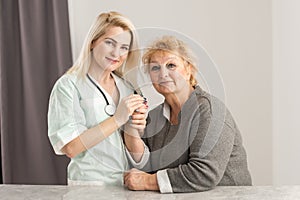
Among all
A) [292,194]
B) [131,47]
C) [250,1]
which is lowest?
[292,194]

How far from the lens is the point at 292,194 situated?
1.56 metres

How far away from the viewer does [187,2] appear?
2.54 meters

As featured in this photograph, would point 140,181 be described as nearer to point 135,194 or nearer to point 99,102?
point 135,194

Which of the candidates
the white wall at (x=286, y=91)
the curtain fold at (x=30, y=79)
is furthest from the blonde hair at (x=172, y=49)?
the curtain fold at (x=30, y=79)

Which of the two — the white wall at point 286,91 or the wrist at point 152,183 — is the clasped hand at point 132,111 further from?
the white wall at point 286,91

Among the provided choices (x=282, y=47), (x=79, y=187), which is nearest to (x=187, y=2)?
(x=282, y=47)

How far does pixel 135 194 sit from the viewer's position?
62.2 inches

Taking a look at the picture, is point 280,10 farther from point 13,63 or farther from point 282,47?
point 13,63

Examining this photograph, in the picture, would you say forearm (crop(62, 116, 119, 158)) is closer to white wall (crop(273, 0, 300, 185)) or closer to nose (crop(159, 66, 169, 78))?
nose (crop(159, 66, 169, 78))

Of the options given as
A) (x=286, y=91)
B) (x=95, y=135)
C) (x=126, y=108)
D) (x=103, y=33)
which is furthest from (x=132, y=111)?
(x=286, y=91)

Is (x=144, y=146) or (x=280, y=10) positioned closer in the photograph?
(x=144, y=146)

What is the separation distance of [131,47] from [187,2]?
3.41ft

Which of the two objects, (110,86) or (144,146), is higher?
(110,86)

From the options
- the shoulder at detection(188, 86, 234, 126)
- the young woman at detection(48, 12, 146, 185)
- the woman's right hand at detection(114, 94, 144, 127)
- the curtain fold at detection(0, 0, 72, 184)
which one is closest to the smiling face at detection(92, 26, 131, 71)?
the young woman at detection(48, 12, 146, 185)
